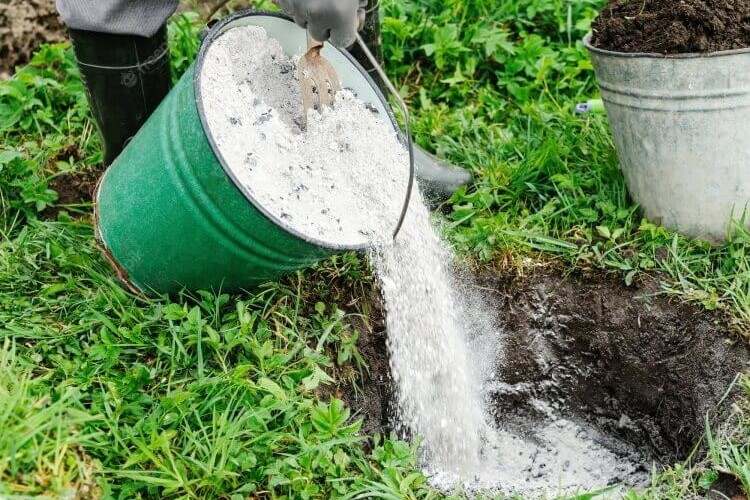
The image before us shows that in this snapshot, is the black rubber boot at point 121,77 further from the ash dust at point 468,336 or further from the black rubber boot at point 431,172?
the black rubber boot at point 431,172

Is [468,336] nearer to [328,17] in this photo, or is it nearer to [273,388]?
[273,388]

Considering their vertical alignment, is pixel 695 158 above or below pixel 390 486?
above

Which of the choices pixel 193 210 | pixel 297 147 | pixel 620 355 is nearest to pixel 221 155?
pixel 193 210

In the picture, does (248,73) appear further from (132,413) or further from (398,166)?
(132,413)

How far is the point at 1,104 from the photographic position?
9.68ft

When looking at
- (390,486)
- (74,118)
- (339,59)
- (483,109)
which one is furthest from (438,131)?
(390,486)

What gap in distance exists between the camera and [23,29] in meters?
3.18

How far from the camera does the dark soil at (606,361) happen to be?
2.36m

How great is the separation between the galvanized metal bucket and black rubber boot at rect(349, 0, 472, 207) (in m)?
0.53

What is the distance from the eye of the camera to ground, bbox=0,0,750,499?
1896 mm

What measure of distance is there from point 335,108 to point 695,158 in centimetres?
104

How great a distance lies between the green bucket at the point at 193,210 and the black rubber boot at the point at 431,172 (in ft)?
1.83

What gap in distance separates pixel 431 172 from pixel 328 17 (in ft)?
3.51

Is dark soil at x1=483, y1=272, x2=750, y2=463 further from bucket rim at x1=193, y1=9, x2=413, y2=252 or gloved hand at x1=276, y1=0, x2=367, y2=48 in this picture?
gloved hand at x1=276, y1=0, x2=367, y2=48
